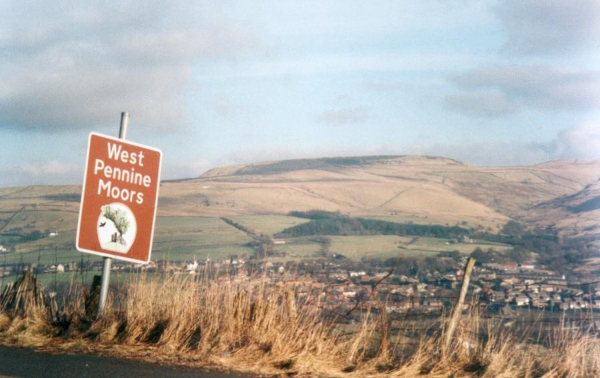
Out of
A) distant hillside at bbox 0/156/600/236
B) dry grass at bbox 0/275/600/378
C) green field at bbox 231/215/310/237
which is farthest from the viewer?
distant hillside at bbox 0/156/600/236

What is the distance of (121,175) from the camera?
8891 mm

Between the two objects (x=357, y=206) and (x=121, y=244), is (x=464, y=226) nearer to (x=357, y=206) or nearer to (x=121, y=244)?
(x=357, y=206)

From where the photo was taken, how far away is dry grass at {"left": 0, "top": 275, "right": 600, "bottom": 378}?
7.71 metres

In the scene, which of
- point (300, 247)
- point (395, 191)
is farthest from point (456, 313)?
point (395, 191)

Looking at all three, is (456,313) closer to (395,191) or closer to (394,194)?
(394,194)

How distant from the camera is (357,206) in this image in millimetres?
34062

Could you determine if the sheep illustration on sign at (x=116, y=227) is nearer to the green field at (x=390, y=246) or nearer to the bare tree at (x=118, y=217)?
the bare tree at (x=118, y=217)

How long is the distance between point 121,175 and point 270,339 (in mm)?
2533

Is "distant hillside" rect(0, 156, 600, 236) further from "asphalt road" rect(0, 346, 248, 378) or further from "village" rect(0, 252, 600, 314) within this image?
"asphalt road" rect(0, 346, 248, 378)

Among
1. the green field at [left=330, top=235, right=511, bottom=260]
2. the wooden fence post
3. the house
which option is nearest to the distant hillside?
the green field at [left=330, top=235, right=511, bottom=260]

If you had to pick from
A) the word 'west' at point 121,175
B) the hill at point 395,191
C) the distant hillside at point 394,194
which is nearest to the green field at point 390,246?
the distant hillside at point 394,194

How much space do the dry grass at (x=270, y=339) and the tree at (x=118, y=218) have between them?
2.52 feet

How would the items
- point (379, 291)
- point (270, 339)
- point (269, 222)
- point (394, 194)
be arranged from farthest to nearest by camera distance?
point (394, 194), point (269, 222), point (379, 291), point (270, 339)

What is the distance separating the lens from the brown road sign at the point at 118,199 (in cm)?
872
